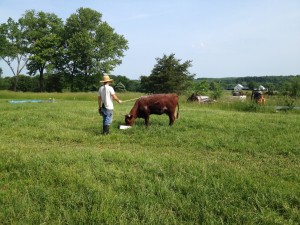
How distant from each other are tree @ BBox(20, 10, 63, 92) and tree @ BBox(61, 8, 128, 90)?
187cm

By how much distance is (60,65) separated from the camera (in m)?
52.6

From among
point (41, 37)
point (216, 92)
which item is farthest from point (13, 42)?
point (216, 92)

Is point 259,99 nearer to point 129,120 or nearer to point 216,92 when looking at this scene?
point 216,92

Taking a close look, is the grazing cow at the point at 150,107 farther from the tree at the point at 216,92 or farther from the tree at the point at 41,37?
the tree at the point at 41,37

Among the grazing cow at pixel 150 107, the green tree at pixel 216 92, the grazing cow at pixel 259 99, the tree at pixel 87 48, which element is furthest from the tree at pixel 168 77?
the grazing cow at pixel 150 107

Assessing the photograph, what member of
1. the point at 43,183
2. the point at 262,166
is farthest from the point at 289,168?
the point at 43,183

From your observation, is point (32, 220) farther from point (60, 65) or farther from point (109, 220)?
point (60, 65)

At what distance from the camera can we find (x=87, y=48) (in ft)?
160

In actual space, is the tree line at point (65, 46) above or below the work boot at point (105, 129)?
above

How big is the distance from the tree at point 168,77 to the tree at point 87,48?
39.1ft

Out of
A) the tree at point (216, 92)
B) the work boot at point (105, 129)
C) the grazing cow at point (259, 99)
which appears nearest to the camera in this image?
the work boot at point (105, 129)

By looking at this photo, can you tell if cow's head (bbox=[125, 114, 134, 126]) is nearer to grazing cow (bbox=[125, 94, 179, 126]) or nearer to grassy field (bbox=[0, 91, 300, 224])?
grazing cow (bbox=[125, 94, 179, 126])

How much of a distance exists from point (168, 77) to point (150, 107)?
29.8 meters

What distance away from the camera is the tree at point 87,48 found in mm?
49344
